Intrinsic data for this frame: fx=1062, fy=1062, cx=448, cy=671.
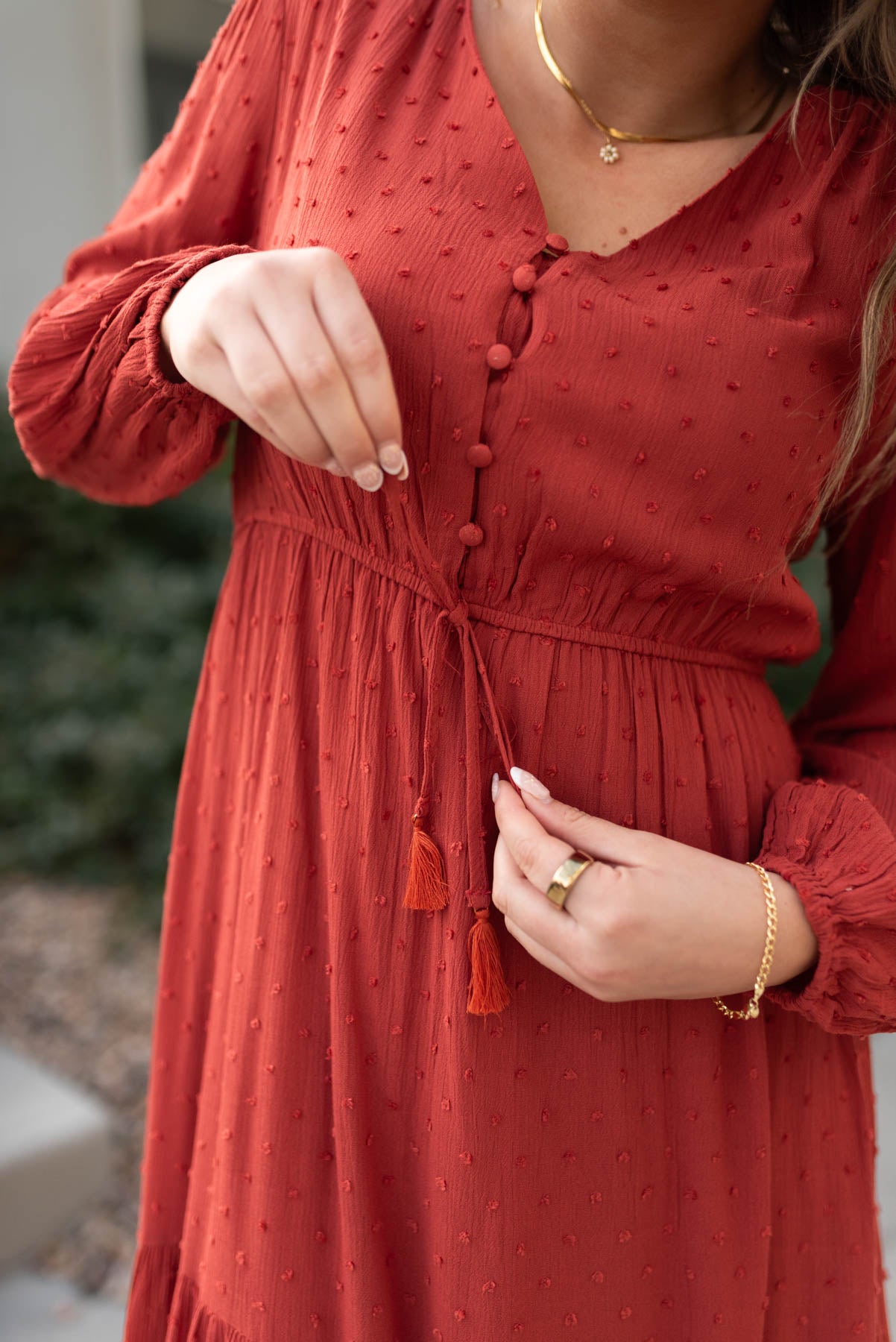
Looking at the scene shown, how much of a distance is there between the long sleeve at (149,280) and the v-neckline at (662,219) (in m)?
0.16

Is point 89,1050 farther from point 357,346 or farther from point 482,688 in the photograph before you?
point 357,346

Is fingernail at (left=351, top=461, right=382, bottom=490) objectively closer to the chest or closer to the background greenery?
the chest

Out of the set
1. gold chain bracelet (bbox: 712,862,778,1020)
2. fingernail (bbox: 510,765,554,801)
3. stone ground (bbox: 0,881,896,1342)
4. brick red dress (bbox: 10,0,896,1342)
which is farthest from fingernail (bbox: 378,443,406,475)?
stone ground (bbox: 0,881,896,1342)

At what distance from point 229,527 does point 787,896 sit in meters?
2.58

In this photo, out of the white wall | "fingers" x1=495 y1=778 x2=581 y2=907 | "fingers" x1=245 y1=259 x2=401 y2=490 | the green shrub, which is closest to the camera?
"fingers" x1=245 y1=259 x2=401 y2=490

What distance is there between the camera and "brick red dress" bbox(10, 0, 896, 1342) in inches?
29.5

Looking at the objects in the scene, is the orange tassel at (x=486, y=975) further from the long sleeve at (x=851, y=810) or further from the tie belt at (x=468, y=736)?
the long sleeve at (x=851, y=810)

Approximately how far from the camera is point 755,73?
3.02ft

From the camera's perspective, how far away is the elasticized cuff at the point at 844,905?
2.47ft

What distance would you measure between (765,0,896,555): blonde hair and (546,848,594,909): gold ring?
346 millimetres

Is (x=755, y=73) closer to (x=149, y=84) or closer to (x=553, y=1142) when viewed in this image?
(x=553, y=1142)

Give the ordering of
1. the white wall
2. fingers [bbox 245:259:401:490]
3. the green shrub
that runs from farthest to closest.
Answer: the white wall → the green shrub → fingers [bbox 245:259:401:490]

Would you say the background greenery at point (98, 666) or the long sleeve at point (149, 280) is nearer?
the long sleeve at point (149, 280)

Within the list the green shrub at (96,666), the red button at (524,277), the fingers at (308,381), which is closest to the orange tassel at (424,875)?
the fingers at (308,381)
